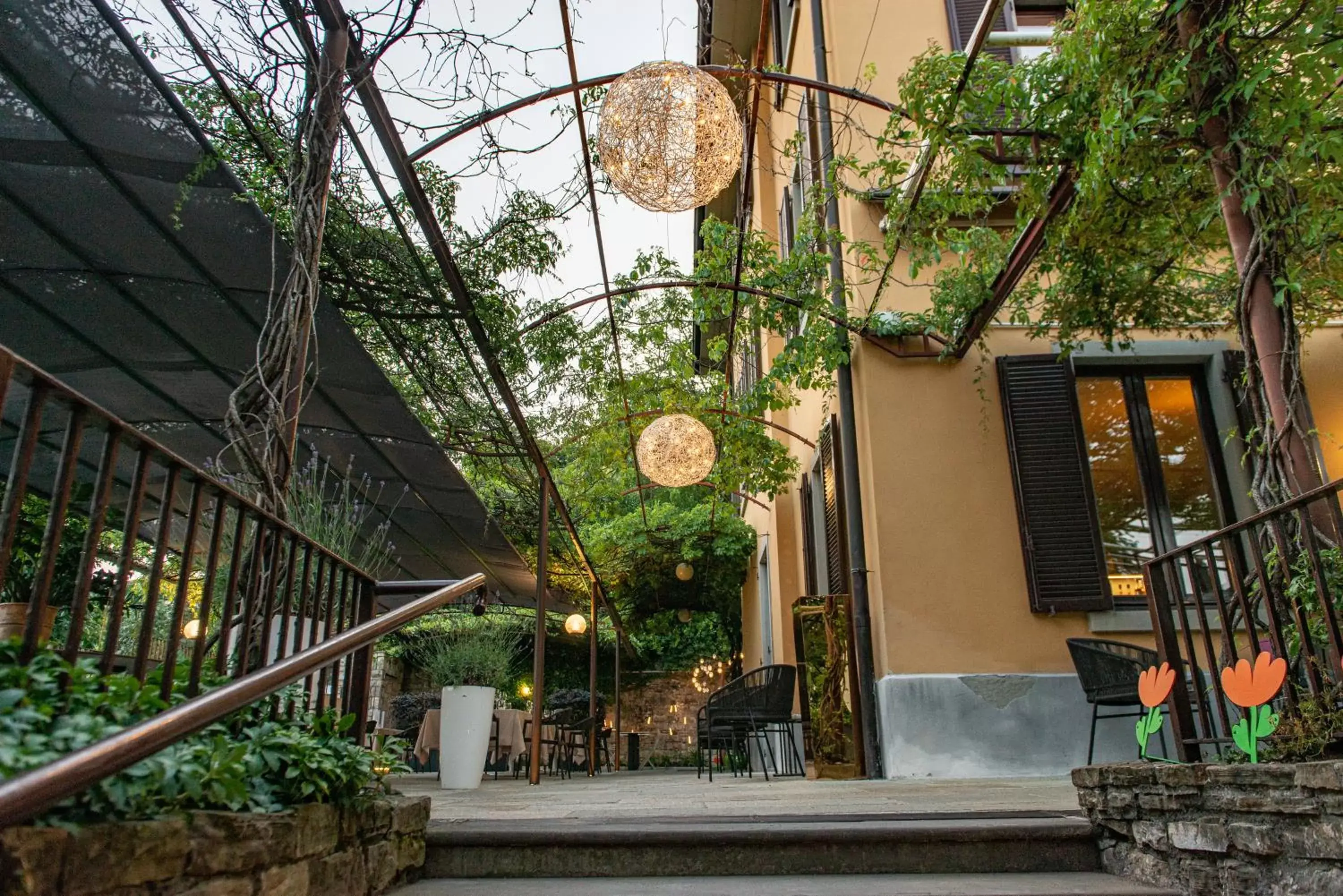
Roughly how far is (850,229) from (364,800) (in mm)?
5116

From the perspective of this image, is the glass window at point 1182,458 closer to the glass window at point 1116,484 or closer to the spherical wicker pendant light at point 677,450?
the glass window at point 1116,484

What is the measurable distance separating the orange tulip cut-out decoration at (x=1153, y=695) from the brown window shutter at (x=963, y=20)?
519cm

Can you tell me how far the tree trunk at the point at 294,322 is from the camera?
2.46 meters

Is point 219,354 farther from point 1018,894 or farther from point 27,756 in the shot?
point 1018,894

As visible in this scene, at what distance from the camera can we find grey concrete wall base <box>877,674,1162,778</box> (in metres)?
4.86

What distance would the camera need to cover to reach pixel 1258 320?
8.77 feet

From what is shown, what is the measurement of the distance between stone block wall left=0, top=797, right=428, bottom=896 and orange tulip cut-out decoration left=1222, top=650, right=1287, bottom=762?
7.16ft

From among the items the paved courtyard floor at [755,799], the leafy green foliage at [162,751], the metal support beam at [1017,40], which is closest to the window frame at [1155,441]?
the paved courtyard floor at [755,799]

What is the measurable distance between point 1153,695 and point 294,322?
2858 millimetres

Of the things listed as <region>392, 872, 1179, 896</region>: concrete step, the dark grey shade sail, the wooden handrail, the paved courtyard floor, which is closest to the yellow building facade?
the paved courtyard floor

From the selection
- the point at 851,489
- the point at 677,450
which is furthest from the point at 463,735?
the point at 851,489

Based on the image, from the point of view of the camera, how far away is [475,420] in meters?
6.01

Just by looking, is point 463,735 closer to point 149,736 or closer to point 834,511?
point 834,511

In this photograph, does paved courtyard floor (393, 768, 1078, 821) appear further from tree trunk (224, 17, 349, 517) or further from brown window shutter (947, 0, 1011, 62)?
brown window shutter (947, 0, 1011, 62)
